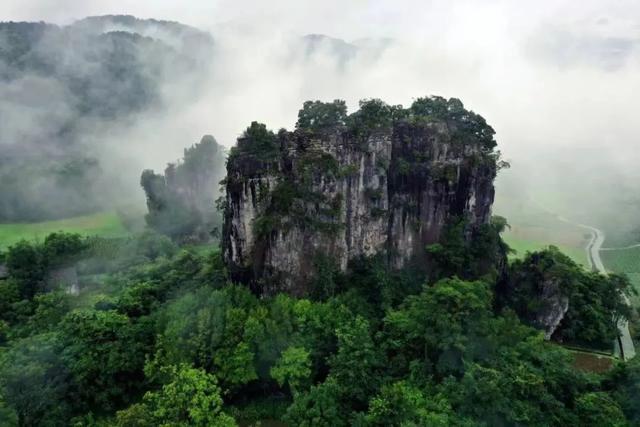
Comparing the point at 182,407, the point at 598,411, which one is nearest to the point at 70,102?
the point at 182,407

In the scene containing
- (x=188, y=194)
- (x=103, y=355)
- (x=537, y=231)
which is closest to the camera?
(x=103, y=355)

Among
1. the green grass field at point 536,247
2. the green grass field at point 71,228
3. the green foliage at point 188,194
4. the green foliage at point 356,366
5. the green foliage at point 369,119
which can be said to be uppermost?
the green foliage at point 369,119

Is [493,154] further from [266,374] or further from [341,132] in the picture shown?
[266,374]

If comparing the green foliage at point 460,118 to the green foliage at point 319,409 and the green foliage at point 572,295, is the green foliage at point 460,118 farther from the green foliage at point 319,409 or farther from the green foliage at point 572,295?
the green foliage at point 319,409

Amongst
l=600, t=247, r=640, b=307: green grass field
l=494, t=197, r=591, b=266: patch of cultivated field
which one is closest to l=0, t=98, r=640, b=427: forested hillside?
l=494, t=197, r=591, b=266: patch of cultivated field

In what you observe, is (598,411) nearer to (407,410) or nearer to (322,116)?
(407,410)

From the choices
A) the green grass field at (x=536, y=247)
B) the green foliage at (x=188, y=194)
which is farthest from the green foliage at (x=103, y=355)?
the green grass field at (x=536, y=247)
